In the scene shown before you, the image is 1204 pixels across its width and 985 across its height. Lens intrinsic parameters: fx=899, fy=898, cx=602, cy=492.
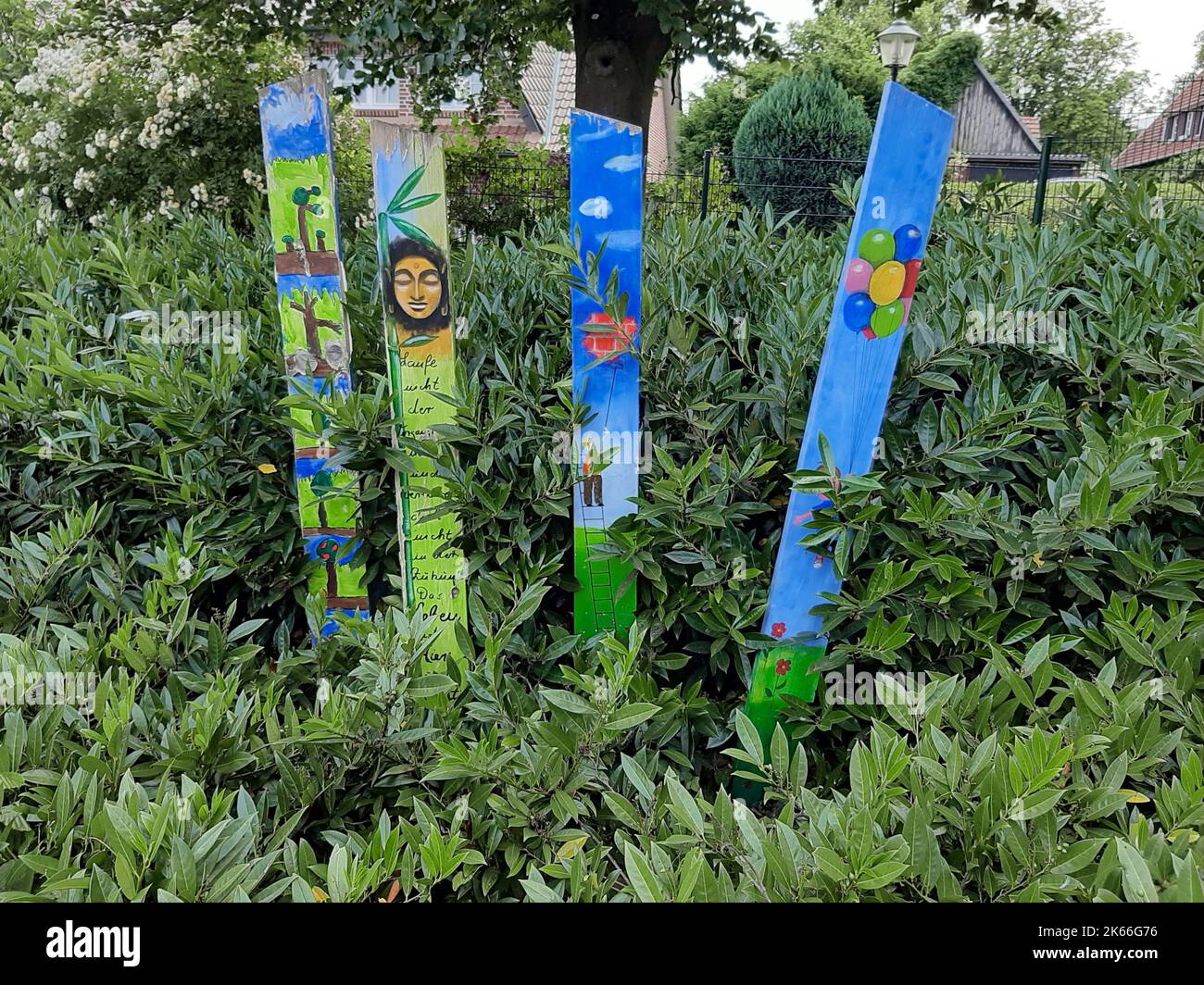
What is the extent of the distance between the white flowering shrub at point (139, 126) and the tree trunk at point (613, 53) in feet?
11.3

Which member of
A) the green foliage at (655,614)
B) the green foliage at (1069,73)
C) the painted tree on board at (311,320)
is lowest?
the green foliage at (655,614)

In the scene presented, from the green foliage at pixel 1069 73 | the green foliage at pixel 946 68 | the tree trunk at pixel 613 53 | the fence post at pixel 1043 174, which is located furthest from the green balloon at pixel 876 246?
the green foliage at pixel 1069 73

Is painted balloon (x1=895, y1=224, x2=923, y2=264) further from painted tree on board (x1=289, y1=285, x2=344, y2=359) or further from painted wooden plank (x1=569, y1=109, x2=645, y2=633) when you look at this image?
painted tree on board (x1=289, y1=285, x2=344, y2=359)

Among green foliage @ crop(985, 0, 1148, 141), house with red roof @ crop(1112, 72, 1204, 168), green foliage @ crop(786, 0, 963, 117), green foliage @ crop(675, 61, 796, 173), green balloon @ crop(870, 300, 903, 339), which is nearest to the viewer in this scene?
green balloon @ crop(870, 300, 903, 339)

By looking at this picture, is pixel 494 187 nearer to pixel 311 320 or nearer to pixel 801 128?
pixel 801 128

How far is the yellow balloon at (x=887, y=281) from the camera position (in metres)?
2.04

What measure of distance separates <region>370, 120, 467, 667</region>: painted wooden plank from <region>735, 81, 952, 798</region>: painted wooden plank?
32.2 inches

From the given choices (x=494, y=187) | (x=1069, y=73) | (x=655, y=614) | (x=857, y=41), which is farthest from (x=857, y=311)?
(x=1069, y=73)

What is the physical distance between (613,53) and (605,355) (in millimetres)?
6337

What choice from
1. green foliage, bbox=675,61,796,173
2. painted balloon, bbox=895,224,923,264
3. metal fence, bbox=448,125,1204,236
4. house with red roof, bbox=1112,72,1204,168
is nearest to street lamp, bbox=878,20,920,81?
metal fence, bbox=448,125,1204,236

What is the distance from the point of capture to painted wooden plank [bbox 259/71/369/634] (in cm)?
240

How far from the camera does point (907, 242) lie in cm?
204

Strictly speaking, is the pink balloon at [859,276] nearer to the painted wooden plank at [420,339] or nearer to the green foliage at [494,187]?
the painted wooden plank at [420,339]

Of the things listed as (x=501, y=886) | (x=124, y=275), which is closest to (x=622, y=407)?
(x=501, y=886)
